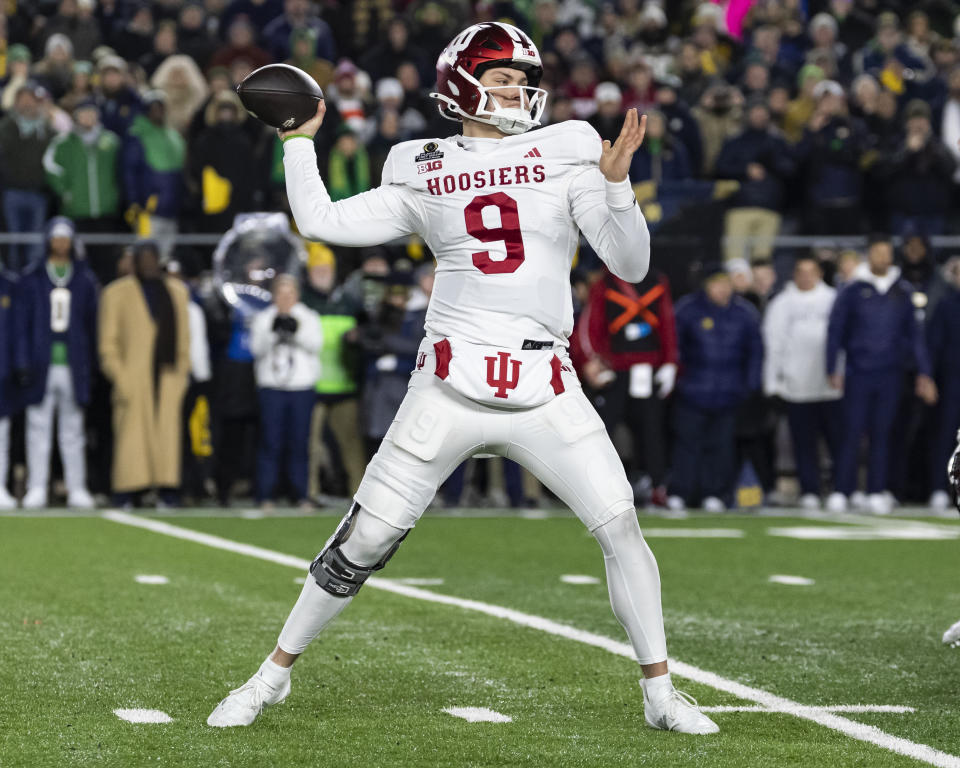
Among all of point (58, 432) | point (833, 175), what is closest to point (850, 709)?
point (58, 432)

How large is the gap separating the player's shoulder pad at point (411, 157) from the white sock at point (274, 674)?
1.45 metres

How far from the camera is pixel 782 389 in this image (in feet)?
48.7

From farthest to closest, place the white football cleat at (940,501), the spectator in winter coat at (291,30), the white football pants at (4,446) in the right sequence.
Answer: the spectator in winter coat at (291,30) < the white football cleat at (940,501) < the white football pants at (4,446)

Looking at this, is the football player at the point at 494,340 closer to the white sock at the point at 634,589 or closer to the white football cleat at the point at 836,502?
the white sock at the point at 634,589

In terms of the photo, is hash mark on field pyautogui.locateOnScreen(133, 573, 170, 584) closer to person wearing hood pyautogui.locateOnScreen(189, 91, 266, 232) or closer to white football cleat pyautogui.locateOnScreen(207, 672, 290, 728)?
white football cleat pyautogui.locateOnScreen(207, 672, 290, 728)

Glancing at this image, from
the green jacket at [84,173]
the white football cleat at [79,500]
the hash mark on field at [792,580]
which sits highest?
the green jacket at [84,173]

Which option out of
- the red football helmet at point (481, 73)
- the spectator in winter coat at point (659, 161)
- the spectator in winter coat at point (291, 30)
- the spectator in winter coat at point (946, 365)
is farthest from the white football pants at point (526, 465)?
the spectator in winter coat at point (291, 30)

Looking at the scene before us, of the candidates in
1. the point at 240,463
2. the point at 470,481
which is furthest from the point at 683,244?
the point at 240,463

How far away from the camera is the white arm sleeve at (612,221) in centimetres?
510

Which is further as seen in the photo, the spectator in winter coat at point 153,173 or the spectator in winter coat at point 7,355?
the spectator in winter coat at point 153,173

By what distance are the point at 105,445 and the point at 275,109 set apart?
31.9ft

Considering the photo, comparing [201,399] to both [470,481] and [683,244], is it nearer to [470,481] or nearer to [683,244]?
[470,481]

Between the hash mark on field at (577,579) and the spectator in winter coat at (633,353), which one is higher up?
the spectator in winter coat at (633,353)

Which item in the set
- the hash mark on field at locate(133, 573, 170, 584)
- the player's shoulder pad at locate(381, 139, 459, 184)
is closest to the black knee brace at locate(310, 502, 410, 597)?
the player's shoulder pad at locate(381, 139, 459, 184)
